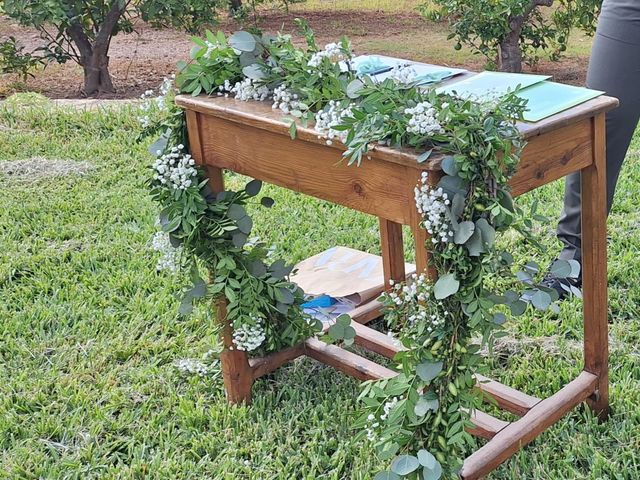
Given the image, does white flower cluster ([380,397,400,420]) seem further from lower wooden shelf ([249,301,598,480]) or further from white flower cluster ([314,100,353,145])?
white flower cluster ([314,100,353,145])

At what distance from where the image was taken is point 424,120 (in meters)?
1.41

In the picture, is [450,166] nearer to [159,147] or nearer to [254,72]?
[254,72]

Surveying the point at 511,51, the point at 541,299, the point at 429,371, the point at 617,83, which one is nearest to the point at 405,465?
the point at 429,371

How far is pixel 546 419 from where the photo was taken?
187cm

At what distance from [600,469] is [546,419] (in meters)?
0.15

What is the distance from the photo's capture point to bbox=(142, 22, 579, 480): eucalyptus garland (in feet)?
4.60

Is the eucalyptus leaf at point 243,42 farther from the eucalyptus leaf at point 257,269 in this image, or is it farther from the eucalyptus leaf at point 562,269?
the eucalyptus leaf at point 562,269

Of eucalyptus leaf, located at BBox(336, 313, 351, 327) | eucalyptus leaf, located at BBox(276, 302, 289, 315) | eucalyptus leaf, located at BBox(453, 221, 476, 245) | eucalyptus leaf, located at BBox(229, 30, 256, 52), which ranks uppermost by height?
eucalyptus leaf, located at BBox(229, 30, 256, 52)

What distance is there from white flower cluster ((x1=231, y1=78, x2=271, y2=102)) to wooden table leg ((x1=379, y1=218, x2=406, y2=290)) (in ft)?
2.24

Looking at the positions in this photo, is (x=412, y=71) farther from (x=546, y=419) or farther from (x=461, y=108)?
(x=546, y=419)

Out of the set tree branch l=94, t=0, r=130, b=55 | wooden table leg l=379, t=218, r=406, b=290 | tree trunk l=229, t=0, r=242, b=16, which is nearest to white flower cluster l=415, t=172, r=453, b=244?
wooden table leg l=379, t=218, r=406, b=290

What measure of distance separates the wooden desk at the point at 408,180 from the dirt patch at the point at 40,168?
2.03 meters

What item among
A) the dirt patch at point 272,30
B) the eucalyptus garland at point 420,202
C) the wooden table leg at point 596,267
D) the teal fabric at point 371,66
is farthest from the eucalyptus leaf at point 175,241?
the dirt patch at point 272,30

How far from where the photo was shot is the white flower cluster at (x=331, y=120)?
153cm
